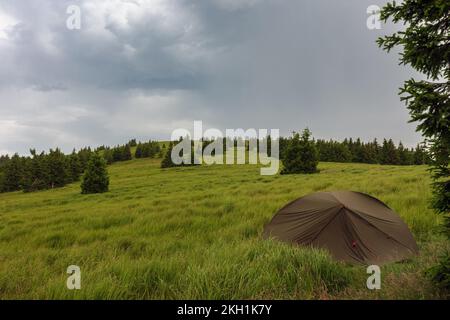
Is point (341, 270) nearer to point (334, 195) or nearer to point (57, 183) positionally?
point (334, 195)

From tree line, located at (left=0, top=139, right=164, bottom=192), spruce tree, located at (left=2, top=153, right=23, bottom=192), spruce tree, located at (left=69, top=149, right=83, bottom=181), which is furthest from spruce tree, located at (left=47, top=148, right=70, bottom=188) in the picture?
spruce tree, located at (left=2, top=153, right=23, bottom=192)

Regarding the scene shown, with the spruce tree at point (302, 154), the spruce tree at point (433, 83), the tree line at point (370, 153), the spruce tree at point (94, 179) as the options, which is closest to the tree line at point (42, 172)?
the spruce tree at point (94, 179)

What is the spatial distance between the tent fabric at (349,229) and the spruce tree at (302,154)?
32393 mm

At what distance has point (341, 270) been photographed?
14.2 feet

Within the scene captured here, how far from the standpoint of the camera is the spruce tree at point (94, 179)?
37906mm

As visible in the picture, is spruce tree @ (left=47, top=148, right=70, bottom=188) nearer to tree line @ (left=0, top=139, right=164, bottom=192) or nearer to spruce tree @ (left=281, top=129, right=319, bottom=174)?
tree line @ (left=0, top=139, right=164, bottom=192)

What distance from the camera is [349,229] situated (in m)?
6.63

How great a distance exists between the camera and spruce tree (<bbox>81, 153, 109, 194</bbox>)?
1492 inches

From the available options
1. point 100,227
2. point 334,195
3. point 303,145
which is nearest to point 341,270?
point 334,195

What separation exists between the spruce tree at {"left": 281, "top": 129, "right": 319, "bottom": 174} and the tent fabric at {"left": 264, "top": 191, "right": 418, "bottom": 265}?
3239cm

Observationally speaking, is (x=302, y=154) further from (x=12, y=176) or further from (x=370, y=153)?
(x=12, y=176)

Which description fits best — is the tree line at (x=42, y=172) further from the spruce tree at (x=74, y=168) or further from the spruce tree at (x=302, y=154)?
the spruce tree at (x=302, y=154)

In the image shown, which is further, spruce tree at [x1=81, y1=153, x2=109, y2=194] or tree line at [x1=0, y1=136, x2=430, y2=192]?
tree line at [x1=0, y1=136, x2=430, y2=192]
